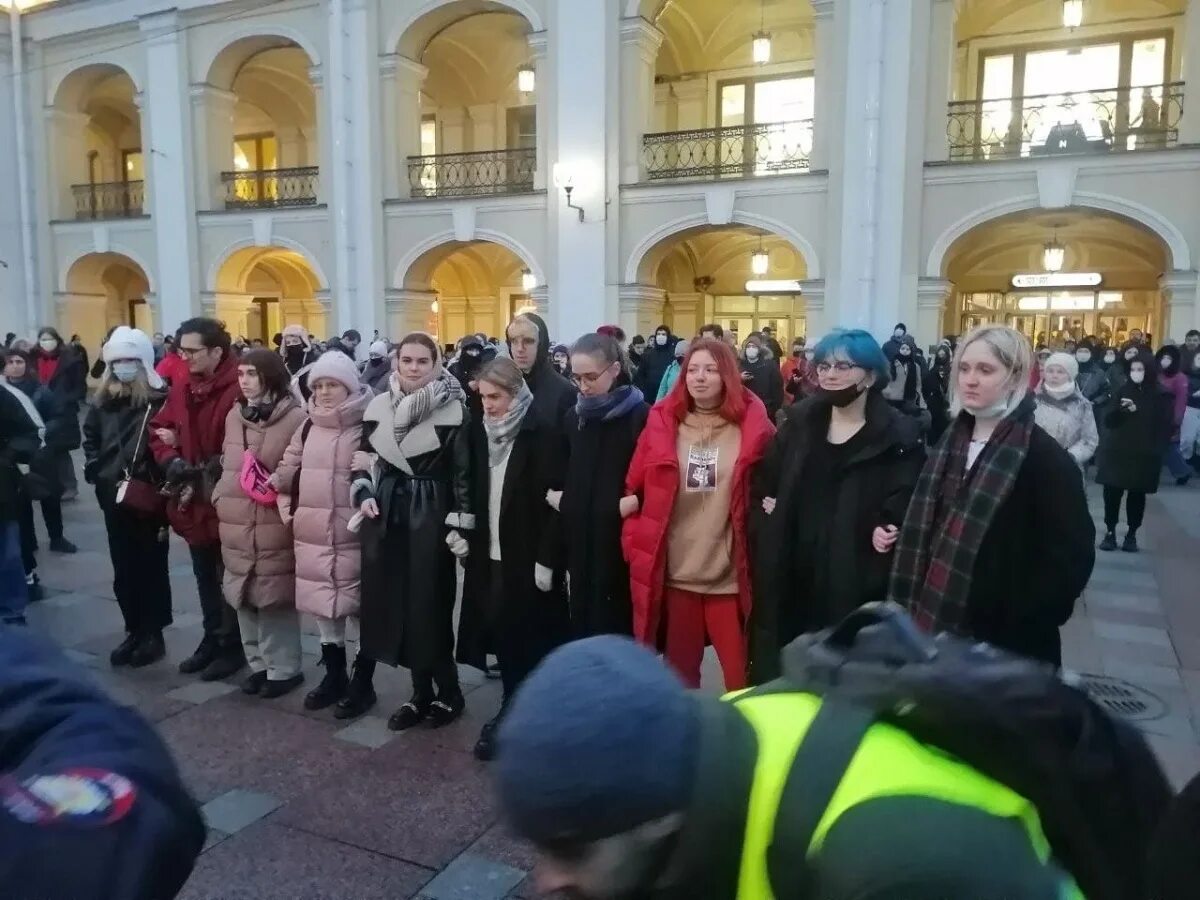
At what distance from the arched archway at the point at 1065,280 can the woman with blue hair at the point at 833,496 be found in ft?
51.2

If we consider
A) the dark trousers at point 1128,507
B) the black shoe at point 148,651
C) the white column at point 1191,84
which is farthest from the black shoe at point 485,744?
the white column at point 1191,84

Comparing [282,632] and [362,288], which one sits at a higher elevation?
[362,288]

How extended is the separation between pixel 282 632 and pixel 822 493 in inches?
111

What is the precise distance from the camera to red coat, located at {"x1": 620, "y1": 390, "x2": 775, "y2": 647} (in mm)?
3812

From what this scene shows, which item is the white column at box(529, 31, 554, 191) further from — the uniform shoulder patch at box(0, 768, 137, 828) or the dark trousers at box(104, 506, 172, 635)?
the uniform shoulder patch at box(0, 768, 137, 828)

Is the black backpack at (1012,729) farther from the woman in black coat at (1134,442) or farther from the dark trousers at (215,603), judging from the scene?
the woman in black coat at (1134,442)

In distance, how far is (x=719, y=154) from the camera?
16.3 meters

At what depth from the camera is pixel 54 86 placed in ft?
66.9

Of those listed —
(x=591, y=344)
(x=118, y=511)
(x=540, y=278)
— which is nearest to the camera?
(x=591, y=344)

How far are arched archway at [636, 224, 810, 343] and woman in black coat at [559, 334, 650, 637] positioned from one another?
55.6 ft

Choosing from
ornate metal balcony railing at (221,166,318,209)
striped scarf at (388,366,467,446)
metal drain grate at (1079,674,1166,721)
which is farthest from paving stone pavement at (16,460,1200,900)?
ornate metal balcony railing at (221,166,318,209)

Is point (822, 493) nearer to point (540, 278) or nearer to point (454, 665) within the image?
point (454, 665)

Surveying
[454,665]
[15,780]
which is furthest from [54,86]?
[15,780]

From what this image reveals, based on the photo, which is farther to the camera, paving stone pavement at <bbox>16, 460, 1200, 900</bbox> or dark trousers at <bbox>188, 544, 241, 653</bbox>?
dark trousers at <bbox>188, 544, 241, 653</bbox>
